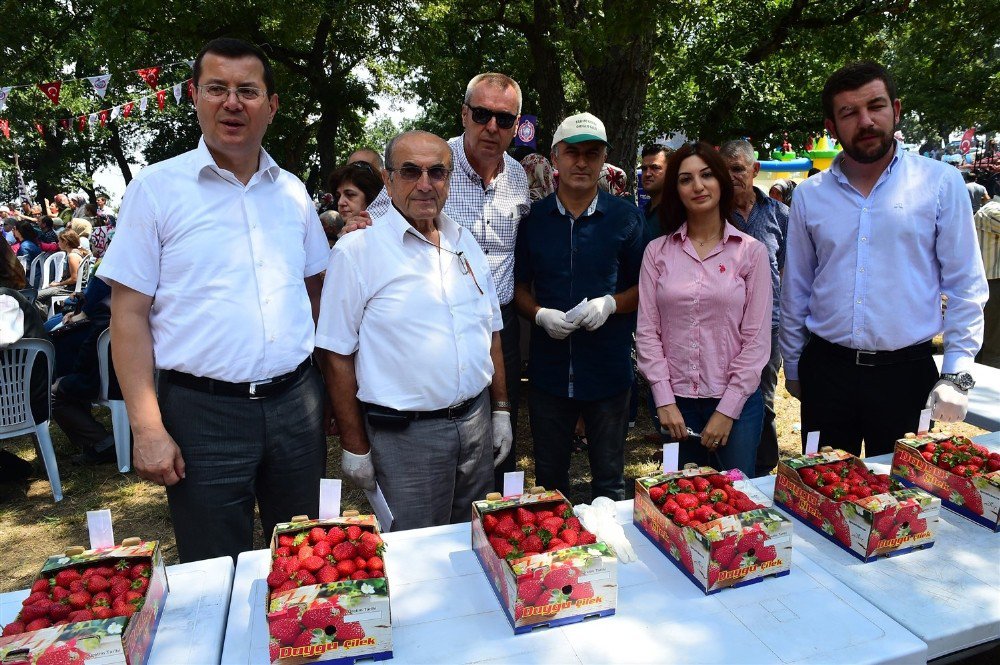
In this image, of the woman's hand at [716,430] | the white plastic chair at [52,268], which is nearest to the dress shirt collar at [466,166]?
the woman's hand at [716,430]

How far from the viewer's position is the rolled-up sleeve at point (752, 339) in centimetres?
256

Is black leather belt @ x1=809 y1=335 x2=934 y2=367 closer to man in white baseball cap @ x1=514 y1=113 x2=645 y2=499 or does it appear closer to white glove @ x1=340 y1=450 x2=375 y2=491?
man in white baseball cap @ x1=514 y1=113 x2=645 y2=499

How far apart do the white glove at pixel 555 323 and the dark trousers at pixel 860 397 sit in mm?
1017

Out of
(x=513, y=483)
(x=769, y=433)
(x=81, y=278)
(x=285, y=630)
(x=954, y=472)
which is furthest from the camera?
(x=81, y=278)

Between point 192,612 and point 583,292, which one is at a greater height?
point 583,292

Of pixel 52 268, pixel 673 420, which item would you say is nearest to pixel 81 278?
pixel 52 268

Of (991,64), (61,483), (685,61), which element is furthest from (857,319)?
(991,64)

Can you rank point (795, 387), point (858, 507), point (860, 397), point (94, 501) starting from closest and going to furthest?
1. point (858, 507)
2. point (860, 397)
3. point (795, 387)
4. point (94, 501)

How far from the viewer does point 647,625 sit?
1605mm

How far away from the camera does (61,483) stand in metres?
4.83

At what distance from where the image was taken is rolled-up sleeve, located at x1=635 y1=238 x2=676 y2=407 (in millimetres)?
2662

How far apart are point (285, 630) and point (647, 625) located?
848 mm

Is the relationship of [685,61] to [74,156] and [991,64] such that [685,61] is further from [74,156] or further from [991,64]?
[74,156]

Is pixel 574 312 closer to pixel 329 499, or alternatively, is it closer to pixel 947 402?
pixel 329 499
